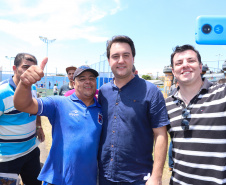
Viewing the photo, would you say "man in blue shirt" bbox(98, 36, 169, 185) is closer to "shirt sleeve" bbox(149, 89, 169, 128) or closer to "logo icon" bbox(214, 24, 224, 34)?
"shirt sleeve" bbox(149, 89, 169, 128)

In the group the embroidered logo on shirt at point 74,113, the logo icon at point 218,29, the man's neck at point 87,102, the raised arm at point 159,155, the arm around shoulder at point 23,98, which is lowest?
the raised arm at point 159,155

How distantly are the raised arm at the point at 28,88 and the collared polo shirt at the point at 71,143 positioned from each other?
11cm

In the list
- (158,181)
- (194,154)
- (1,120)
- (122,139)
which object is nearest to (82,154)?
(122,139)

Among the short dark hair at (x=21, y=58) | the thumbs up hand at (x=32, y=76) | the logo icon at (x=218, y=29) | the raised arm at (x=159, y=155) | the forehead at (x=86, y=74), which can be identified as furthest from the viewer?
the short dark hair at (x=21, y=58)

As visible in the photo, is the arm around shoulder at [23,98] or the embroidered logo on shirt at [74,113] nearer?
the arm around shoulder at [23,98]

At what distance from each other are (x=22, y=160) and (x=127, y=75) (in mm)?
1958

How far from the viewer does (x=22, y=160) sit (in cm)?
246

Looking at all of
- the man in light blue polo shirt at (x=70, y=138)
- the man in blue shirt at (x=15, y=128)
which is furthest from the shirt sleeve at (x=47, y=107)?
the man in blue shirt at (x=15, y=128)

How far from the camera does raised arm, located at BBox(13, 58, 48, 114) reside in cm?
151

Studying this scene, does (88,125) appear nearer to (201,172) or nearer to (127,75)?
(127,75)

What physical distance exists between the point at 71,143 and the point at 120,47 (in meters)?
1.20

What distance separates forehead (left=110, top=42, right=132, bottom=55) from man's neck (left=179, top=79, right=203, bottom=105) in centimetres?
76

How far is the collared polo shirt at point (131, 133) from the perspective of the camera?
176cm

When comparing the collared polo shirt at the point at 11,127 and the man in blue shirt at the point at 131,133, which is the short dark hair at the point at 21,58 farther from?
the man in blue shirt at the point at 131,133
